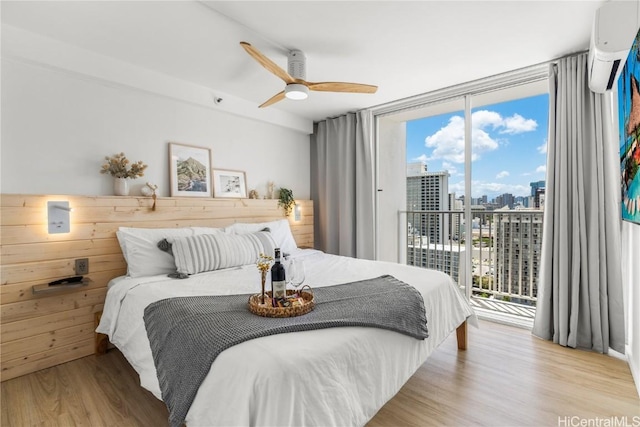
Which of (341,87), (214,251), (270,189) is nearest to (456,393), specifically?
(214,251)

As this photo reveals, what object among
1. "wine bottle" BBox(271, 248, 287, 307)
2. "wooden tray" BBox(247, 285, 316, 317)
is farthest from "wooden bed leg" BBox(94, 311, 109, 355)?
"wine bottle" BBox(271, 248, 287, 307)

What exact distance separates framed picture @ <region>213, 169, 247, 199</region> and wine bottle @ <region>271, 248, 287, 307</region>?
208 centimetres

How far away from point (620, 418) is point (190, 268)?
9.65 feet

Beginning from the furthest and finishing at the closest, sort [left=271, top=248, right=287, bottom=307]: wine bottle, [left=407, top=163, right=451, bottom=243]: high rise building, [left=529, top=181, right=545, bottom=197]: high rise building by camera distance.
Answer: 1. [left=407, top=163, right=451, bottom=243]: high rise building
2. [left=529, top=181, right=545, bottom=197]: high rise building
3. [left=271, top=248, right=287, bottom=307]: wine bottle

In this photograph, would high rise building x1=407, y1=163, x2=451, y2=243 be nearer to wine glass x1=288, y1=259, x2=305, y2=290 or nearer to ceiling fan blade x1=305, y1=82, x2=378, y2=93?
ceiling fan blade x1=305, y1=82, x2=378, y2=93

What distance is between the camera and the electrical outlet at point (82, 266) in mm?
2467

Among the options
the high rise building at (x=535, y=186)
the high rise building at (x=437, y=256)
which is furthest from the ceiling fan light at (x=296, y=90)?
the high rise building at (x=437, y=256)

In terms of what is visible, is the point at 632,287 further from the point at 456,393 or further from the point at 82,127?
the point at 82,127

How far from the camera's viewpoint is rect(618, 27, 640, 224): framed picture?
5.47 feet

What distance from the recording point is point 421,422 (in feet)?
5.62

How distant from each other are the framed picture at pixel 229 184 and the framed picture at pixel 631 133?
3.39 metres

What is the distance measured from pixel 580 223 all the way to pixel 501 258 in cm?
142

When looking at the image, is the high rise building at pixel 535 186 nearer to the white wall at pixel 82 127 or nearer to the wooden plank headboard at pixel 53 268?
the white wall at pixel 82 127

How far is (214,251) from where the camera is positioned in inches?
103
